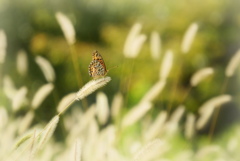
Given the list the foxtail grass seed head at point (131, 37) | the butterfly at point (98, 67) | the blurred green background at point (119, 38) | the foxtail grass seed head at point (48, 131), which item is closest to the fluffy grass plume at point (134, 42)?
the foxtail grass seed head at point (131, 37)

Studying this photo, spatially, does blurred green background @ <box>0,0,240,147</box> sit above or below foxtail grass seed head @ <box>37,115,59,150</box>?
above

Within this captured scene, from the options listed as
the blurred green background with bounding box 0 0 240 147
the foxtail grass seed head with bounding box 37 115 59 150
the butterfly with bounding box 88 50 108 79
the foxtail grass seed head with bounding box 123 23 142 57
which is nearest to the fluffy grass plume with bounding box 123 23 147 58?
the foxtail grass seed head with bounding box 123 23 142 57

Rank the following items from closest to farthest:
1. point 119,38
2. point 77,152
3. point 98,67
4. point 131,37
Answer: point 77,152 → point 98,67 → point 131,37 → point 119,38

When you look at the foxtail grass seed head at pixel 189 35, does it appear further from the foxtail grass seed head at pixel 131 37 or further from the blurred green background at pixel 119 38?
the blurred green background at pixel 119 38

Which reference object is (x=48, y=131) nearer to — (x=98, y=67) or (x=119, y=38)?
(x=98, y=67)

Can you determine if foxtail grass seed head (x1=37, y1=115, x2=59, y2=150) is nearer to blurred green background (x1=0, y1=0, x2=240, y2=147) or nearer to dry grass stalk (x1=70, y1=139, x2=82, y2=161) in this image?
dry grass stalk (x1=70, y1=139, x2=82, y2=161)

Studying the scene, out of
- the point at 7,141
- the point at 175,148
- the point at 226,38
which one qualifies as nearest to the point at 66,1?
the point at 226,38

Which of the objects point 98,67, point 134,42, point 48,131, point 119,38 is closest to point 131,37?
point 134,42

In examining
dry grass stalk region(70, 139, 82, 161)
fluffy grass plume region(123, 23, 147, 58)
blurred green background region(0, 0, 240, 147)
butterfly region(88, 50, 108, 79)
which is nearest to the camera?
dry grass stalk region(70, 139, 82, 161)
